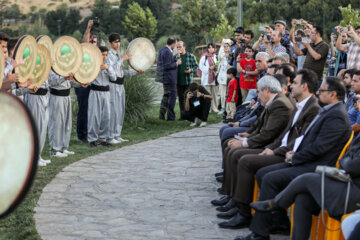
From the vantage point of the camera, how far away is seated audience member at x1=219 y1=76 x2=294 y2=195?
6719 millimetres

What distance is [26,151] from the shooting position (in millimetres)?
2646

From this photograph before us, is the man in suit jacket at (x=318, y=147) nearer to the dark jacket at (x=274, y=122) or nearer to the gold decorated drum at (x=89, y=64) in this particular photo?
the dark jacket at (x=274, y=122)

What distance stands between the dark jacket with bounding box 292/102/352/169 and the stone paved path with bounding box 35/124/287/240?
1.03 m

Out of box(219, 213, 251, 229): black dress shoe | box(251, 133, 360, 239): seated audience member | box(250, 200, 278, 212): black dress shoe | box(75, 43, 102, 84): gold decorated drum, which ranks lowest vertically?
box(219, 213, 251, 229): black dress shoe

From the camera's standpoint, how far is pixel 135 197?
7.47 metres

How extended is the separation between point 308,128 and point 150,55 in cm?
773

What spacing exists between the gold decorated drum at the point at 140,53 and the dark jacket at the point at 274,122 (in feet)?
19.9

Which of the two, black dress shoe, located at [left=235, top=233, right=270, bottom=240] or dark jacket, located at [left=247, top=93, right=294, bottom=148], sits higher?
dark jacket, located at [left=247, top=93, right=294, bottom=148]

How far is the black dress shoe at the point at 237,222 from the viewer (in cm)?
613

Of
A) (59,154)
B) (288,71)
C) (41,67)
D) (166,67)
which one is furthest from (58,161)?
(166,67)

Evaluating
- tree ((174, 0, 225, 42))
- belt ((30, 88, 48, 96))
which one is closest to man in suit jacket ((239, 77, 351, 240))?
belt ((30, 88, 48, 96))

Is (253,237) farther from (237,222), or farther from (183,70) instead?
(183,70)

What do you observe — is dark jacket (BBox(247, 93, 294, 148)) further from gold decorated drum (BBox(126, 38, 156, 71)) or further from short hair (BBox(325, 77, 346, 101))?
gold decorated drum (BBox(126, 38, 156, 71))

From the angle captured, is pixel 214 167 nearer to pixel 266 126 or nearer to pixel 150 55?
pixel 266 126
